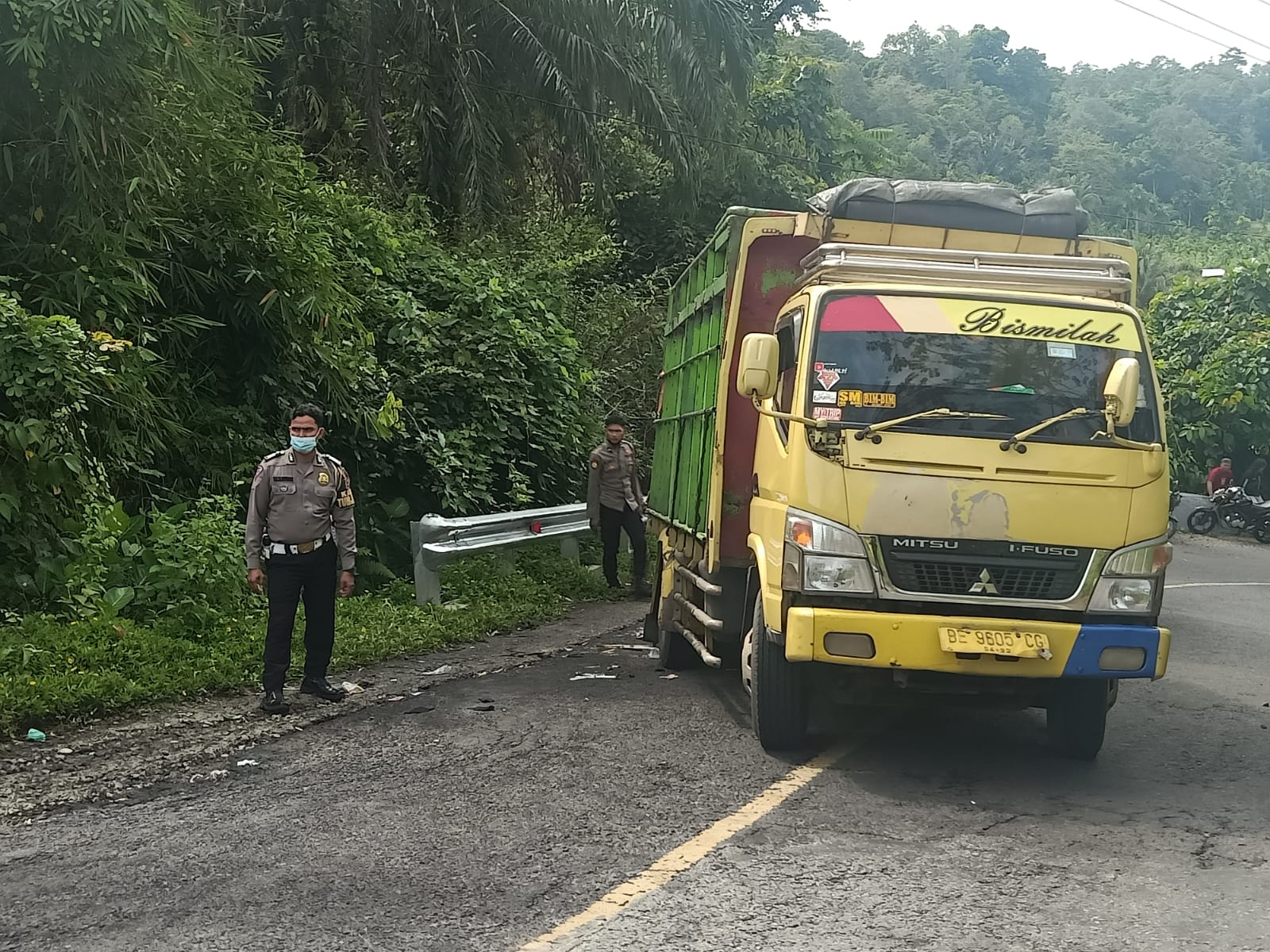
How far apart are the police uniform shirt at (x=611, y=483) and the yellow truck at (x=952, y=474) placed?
5.74 m

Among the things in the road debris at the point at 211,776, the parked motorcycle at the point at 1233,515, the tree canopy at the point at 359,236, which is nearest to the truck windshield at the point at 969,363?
the road debris at the point at 211,776

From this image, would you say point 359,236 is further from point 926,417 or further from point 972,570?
point 972,570

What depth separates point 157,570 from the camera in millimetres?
9430

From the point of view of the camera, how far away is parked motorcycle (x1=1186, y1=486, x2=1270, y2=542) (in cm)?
2648

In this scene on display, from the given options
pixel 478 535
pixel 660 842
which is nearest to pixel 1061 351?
pixel 660 842

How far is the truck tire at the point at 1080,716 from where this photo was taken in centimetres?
700

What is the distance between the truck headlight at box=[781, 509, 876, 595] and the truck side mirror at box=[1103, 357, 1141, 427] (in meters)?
1.40

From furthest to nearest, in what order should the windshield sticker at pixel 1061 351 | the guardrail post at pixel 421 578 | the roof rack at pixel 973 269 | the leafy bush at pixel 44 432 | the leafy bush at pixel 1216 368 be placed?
the leafy bush at pixel 1216 368, the guardrail post at pixel 421 578, the leafy bush at pixel 44 432, the roof rack at pixel 973 269, the windshield sticker at pixel 1061 351

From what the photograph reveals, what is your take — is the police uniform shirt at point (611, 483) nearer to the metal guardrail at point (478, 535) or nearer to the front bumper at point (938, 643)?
the metal guardrail at point (478, 535)

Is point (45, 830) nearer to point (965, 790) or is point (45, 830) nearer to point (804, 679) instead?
point (804, 679)

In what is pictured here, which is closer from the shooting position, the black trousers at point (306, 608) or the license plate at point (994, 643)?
the license plate at point (994, 643)

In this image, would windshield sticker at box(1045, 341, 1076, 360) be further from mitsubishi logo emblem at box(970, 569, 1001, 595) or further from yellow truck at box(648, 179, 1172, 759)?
mitsubishi logo emblem at box(970, 569, 1001, 595)

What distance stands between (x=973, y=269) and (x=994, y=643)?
83.6 inches

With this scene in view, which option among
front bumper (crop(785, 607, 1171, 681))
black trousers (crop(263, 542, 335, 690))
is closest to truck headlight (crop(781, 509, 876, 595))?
front bumper (crop(785, 607, 1171, 681))
